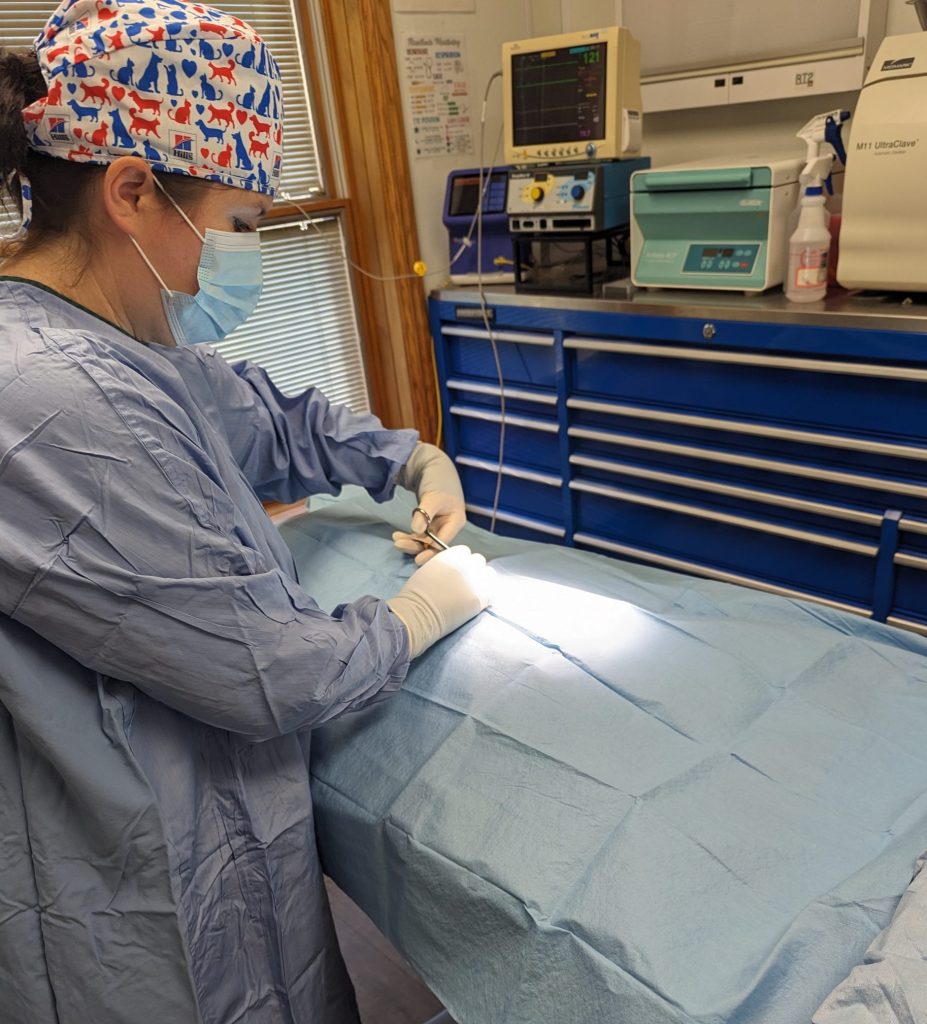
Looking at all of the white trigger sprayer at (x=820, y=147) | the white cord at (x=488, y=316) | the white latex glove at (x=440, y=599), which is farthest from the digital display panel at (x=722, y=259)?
the white latex glove at (x=440, y=599)

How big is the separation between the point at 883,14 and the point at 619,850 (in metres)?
2.29

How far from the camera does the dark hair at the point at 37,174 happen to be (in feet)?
2.84

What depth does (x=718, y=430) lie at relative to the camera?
6.99ft

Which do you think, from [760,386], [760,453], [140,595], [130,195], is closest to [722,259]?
[760,386]

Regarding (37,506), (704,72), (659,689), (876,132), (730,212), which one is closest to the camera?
(37,506)

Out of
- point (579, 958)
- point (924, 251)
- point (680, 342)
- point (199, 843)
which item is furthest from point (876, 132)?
point (199, 843)

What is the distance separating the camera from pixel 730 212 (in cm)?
200

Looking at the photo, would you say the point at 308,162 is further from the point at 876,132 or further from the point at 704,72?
the point at 876,132

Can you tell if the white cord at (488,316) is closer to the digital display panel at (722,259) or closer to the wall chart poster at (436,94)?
the wall chart poster at (436,94)

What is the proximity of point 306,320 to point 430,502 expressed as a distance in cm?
141

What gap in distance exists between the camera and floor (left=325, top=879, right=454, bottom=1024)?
4.98 feet

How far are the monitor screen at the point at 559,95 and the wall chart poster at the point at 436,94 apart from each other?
1.33 feet

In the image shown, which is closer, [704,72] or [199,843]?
[199,843]

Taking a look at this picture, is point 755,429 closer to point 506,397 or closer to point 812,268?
point 812,268
